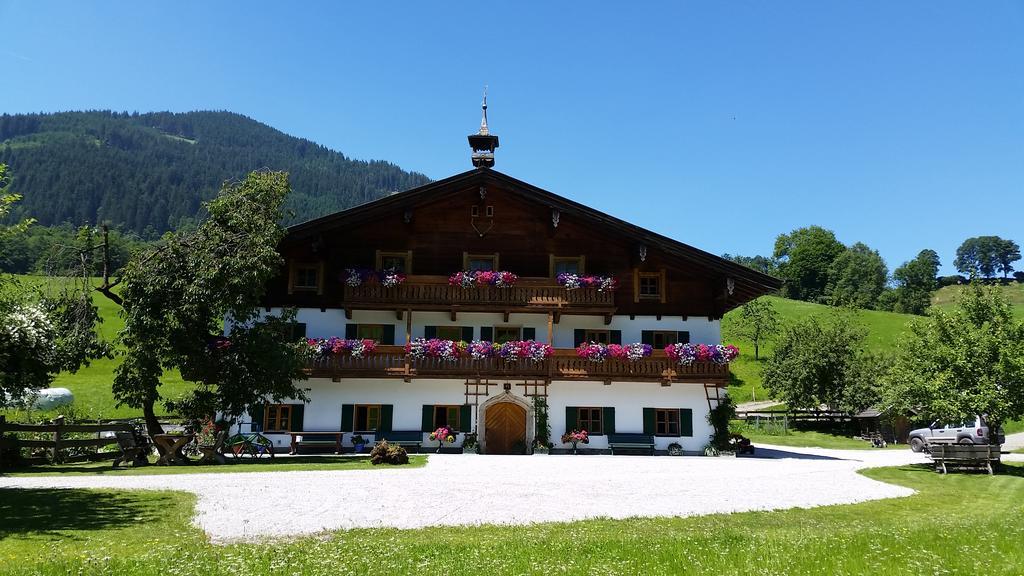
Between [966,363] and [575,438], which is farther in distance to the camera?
[575,438]

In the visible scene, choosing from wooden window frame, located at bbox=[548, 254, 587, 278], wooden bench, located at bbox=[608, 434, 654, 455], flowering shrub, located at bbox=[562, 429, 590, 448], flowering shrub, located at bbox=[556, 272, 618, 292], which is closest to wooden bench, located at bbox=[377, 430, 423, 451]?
flowering shrub, located at bbox=[562, 429, 590, 448]

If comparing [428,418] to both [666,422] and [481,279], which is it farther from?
[666,422]

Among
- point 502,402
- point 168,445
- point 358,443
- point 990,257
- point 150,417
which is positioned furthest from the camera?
point 990,257

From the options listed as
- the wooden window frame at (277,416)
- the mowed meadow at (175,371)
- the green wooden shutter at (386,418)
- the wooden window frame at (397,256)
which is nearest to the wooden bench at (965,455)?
the mowed meadow at (175,371)

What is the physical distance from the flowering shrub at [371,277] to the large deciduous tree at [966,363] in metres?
18.6

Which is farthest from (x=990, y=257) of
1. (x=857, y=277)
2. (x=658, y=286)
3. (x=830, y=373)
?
(x=658, y=286)

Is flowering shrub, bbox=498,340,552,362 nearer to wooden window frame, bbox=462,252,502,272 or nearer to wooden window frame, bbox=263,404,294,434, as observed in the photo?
wooden window frame, bbox=462,252,502,272

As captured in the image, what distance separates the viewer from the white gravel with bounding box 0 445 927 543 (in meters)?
12.5

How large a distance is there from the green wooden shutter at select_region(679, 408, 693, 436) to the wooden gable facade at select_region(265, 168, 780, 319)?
13.5 feet

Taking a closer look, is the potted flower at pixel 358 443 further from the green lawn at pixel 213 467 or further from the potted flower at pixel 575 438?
the potted flower at pixel 575 438

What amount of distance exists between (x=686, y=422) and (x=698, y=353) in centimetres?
307

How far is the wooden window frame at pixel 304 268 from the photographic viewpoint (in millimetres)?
29797

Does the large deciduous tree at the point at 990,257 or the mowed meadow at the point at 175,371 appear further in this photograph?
the large deciduous tree at the point at 990,257

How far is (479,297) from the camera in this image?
29.3 m
